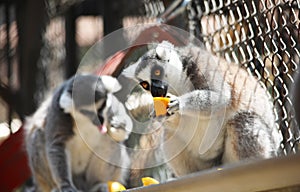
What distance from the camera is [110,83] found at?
338 centimetres

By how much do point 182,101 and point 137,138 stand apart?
545 millimetres

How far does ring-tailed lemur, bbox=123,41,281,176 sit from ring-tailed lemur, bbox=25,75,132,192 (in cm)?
84

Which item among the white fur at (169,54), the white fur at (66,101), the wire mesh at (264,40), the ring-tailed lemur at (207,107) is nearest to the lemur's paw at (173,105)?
the ring-tailed lemur at (207,107)

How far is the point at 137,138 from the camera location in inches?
111

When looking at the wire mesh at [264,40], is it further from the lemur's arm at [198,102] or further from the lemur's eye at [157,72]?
the lemur's eye at [157,72]

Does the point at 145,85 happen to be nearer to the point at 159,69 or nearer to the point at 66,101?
the point at 159,69

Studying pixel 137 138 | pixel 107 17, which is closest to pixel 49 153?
pixel 137 138

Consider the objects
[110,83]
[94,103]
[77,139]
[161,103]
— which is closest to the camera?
[161,103]

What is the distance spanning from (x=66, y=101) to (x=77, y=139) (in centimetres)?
28

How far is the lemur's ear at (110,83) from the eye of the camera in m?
3.20

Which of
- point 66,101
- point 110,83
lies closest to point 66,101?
point 66,101

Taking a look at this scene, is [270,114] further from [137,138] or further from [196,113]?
[137,138]

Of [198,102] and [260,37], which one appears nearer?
[198,102]

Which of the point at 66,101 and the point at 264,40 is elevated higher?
the point at 264,40
